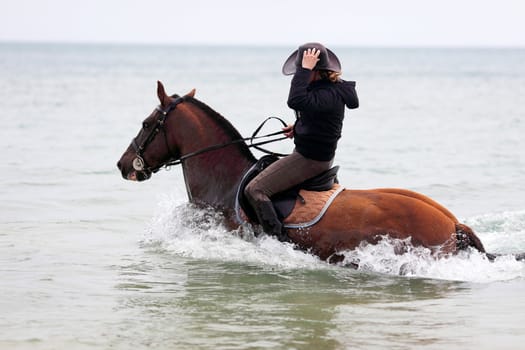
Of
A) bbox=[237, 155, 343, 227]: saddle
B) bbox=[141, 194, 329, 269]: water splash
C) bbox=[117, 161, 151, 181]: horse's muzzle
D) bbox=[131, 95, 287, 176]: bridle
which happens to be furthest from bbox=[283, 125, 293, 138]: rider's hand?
bbox=[117, 161, 151, 181]: horse's muzzle

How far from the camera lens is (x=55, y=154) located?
22.1 metres

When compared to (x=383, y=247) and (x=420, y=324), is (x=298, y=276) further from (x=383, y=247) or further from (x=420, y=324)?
(x=420, y=324)

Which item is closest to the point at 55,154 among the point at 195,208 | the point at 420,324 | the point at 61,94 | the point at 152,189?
the point at 152,189

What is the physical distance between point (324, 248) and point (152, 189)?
8.29m

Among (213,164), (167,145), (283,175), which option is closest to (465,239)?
(283,175)

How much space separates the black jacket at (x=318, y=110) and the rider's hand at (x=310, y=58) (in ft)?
0.15

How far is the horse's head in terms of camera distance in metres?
9.72

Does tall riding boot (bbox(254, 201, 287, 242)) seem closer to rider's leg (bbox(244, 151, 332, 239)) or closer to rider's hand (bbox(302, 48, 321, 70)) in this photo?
rider's leg (bbox(244, 151, 332, 239))

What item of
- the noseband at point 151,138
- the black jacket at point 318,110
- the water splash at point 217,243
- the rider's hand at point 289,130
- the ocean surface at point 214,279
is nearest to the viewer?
the ocean surface at point 214,279

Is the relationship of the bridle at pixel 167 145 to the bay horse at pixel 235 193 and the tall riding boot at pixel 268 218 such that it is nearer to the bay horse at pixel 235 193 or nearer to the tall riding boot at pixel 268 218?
the bay horse at pixel 235 193

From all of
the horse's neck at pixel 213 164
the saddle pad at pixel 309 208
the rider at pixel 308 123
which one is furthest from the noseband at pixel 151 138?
the saddle pad at pixel 309 208

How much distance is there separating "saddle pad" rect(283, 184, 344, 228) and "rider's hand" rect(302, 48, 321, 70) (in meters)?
1.24

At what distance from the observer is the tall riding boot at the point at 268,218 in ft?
29.3

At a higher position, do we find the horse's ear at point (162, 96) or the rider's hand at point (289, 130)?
the horse's ear at point (162, 96)
